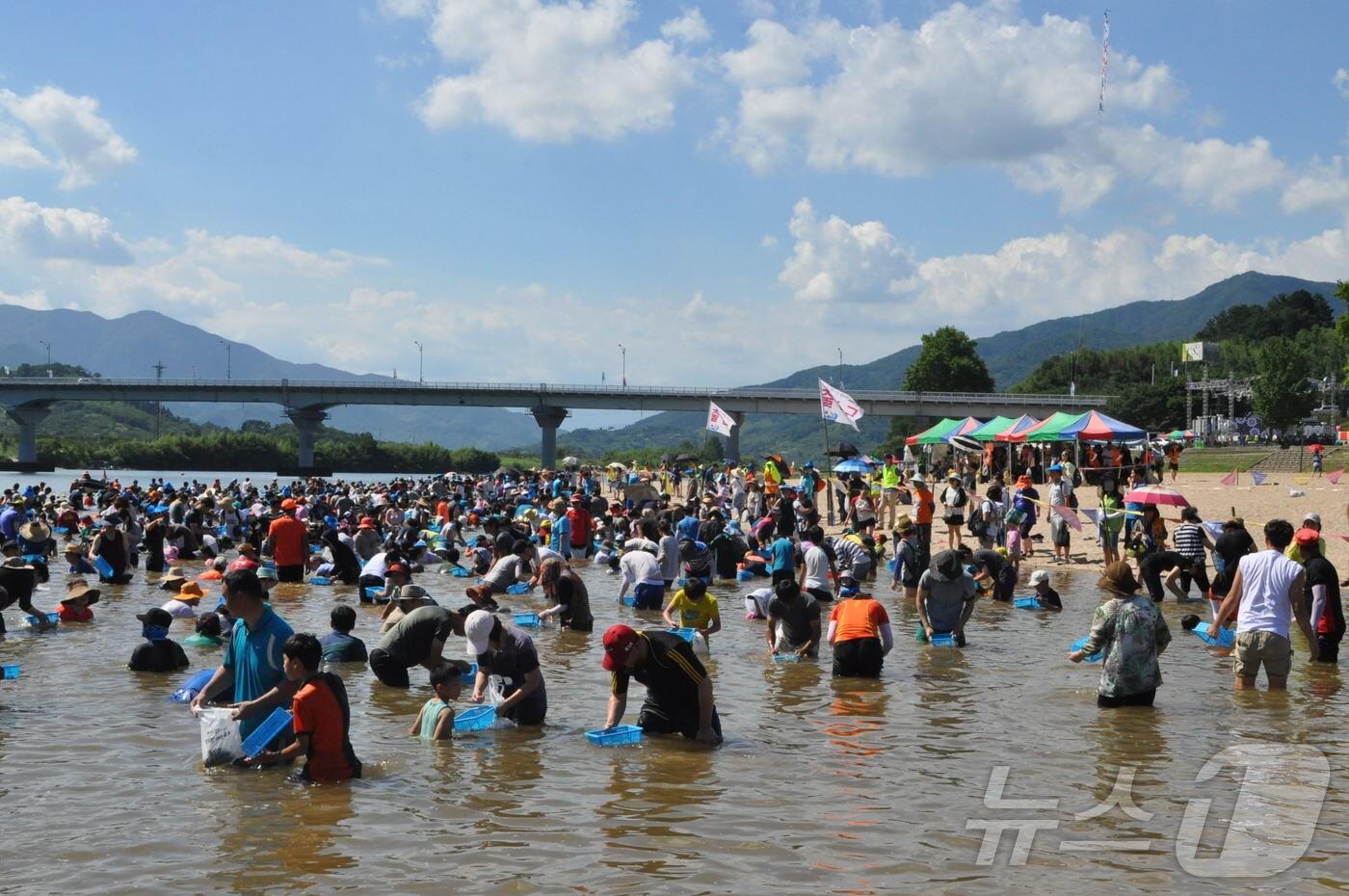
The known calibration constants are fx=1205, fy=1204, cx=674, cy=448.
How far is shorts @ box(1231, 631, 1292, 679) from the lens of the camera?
34.1 ft

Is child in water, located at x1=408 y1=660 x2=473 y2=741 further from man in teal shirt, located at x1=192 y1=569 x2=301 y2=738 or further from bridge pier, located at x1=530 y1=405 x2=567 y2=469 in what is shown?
bridge pier, located at x1=530 y1=405 x2=567 y2=469

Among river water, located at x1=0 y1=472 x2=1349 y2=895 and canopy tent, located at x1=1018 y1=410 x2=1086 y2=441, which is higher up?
canopy tent, located at x1=1018 y1=410 x2=1086 y2=441

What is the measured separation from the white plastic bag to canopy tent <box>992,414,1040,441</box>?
99.8ft

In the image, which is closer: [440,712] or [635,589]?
[440,712]


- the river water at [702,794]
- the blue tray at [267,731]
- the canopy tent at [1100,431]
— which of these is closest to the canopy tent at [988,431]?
the canopy tent at [1100,431]

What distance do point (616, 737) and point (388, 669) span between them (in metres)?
3.10

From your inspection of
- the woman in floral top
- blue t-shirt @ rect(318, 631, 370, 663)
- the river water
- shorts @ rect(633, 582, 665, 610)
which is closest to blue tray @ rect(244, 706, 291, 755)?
the river water

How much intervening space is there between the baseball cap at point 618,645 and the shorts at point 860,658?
12.2ft

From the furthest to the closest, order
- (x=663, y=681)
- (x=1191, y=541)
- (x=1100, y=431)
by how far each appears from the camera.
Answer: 1. (x=1100, y=431)
2. (x=1191, y=541)
3. (x=663, y=681)

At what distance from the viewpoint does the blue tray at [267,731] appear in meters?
8.25

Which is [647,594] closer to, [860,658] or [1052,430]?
[860,658]

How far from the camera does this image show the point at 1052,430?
34688mm

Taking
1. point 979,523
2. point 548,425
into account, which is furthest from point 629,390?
point 979,523

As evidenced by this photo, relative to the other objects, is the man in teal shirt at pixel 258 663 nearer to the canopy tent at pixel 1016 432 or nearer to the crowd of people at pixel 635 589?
the crowd of people at pixel 635 589
